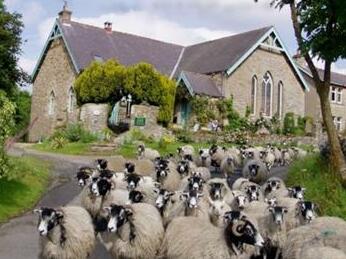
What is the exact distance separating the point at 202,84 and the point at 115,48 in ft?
25.0

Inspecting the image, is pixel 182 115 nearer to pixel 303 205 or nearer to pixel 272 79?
pixel 272 79

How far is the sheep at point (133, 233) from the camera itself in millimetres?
10930

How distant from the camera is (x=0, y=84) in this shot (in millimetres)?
37688

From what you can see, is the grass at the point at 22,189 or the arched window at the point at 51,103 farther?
the arched window at the point at 51,103

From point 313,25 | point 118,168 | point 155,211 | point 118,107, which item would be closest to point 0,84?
point 118,107

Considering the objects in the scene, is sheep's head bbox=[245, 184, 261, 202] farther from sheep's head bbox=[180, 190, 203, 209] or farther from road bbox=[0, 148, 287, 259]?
→ road bbox=[0, 148, 287, 259]

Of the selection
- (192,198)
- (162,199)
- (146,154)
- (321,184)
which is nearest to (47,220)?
(162,199)

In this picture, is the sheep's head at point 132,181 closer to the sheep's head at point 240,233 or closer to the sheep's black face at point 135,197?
the sheep's black face at point 135,197

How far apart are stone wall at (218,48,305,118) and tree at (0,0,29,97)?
47.5 ft

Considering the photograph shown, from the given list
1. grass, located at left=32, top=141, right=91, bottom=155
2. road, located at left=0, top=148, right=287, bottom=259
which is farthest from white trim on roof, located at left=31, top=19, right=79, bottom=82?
road, located at left=0, top=148, right=287, bottom=259

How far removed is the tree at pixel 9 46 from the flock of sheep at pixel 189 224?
915 inches

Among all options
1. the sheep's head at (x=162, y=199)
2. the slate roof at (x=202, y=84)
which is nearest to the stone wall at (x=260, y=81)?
the slate roof at (x=202, y=84)

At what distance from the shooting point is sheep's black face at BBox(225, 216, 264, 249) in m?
9.51

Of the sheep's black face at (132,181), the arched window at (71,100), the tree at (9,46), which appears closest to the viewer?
the sheep's black face at (132,181)
